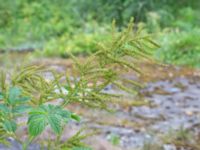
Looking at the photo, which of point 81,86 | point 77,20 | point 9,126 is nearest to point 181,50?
point 77,20

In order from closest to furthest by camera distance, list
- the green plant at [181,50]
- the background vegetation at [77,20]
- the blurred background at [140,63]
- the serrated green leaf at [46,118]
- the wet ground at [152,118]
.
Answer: the serrated green leaf at [46,118] < the wet ground at [152,118] < the blurred background at [140,63] < the green plant at [181,50] < the background vegetation at [77,20]

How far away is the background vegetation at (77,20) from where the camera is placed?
9.48 metres

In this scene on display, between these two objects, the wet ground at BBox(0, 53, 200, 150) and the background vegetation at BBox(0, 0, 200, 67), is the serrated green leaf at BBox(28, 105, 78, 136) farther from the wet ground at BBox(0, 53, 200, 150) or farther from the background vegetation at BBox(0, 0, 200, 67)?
the background vegetation at BBox(0, 0, 200, 67)

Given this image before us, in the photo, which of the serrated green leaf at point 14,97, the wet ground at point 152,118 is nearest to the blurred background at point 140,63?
the wet ground at point 152,118

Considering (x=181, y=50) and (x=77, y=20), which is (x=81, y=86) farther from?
(x=77, y=20)

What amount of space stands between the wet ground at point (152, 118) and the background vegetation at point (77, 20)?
2984 mm

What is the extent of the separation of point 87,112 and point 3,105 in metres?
3.51

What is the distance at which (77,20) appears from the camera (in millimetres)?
11375

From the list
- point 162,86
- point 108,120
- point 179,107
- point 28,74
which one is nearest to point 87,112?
point 108,120

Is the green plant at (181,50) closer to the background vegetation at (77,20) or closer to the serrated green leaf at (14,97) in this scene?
the background vegetation at (77,20)

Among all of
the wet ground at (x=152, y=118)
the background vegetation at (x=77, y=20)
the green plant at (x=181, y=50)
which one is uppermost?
the background vegetation at (x=77, y=20)

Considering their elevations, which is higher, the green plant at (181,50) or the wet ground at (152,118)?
the green plant at (181,50)

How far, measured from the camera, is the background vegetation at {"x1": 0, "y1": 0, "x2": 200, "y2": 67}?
9.48 metres

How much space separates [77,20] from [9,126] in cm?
1027
